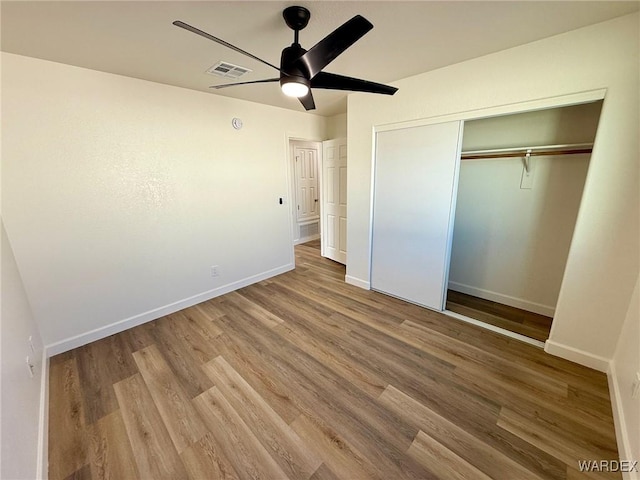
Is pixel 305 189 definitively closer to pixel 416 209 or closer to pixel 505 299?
pixel 416 209

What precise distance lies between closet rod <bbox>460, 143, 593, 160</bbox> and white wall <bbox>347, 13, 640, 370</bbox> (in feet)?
1.86

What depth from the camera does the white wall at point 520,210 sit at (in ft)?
7.82

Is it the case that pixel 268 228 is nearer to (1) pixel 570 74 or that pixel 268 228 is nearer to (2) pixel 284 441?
(2) pixel 284 441

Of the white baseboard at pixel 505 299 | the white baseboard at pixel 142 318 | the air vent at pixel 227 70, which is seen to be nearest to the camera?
the air vent at pixel 227 70

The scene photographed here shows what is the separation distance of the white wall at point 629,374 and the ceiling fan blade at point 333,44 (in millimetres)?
2328

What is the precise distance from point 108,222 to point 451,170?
3.26m

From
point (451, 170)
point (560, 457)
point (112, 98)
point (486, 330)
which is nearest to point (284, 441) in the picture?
point (560, 457)

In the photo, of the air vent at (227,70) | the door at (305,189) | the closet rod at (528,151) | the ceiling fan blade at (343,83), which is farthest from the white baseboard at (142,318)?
the closet rod at (528,151)

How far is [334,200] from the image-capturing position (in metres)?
4.30

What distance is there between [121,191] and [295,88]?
79.2 inches

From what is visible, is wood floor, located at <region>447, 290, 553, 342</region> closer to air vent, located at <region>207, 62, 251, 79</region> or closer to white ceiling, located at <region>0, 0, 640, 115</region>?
white ceiling, located at <region>0, 0, 640, 115</region>

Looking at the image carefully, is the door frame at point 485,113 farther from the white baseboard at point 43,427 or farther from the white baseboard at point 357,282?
the white baseboard at point 43,427

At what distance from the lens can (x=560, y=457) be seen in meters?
1.39


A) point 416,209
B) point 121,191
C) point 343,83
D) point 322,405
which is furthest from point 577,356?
point 121,191
